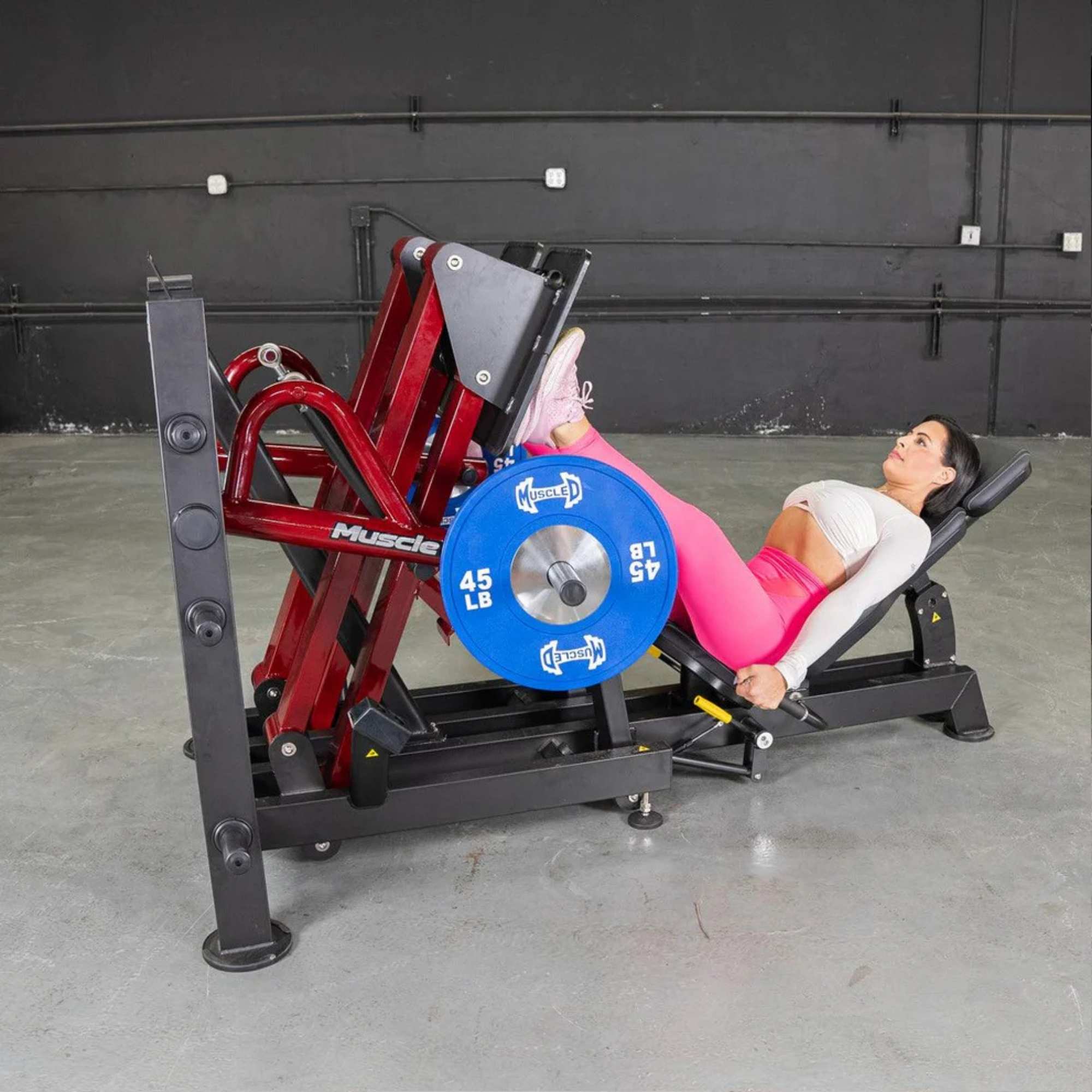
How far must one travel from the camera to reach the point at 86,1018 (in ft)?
6.14

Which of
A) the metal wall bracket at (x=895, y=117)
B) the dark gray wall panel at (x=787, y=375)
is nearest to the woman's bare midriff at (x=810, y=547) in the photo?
the dark gray wall panel at (x=787, y=375)

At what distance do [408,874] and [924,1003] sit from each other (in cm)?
96

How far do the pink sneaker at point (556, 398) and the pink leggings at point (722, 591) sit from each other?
5 centimetres

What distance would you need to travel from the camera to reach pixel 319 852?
2316 millimetres

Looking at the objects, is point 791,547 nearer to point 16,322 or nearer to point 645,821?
point 645,821

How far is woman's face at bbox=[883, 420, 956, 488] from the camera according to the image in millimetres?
2631

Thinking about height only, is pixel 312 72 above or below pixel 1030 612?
above

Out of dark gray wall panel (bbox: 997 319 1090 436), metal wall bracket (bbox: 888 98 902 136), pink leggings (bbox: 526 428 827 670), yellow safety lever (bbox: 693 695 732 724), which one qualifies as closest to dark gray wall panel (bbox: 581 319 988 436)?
dark gray wall panel (bbox: 997 319 1090 436)

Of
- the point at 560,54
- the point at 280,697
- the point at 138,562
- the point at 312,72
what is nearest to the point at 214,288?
the point at 312,72

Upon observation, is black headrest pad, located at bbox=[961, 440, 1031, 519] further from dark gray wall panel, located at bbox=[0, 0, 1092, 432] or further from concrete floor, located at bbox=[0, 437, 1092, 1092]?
dark gray wall panel, located at bbox=[0, 0, 1092, 432]

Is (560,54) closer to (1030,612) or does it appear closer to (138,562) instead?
(138,562)

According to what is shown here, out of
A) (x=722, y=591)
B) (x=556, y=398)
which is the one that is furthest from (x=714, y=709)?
(x=556, y=398)

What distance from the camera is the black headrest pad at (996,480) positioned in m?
2.62

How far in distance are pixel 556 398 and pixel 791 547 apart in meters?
0.78
